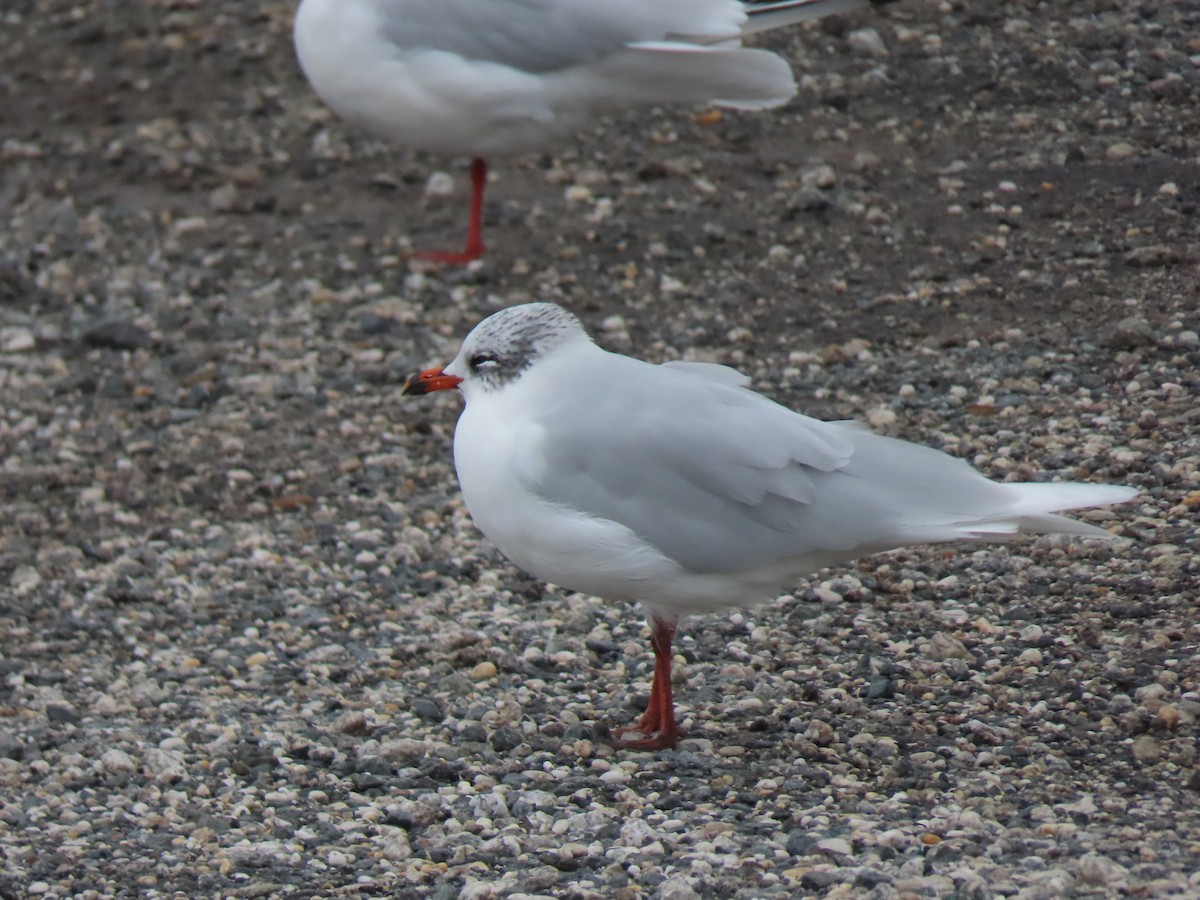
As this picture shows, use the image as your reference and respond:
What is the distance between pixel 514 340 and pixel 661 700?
0.93 metres

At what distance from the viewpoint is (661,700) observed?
3936 mm

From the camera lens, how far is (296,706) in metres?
4.46

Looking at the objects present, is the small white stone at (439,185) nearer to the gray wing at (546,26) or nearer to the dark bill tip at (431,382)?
the gray wing at (546,26)

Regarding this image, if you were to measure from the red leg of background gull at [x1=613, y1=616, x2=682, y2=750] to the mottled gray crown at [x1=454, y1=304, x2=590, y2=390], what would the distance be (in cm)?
69

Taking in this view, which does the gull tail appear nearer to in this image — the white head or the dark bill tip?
the white head

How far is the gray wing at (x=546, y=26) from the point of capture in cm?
614

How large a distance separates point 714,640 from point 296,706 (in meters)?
1.17

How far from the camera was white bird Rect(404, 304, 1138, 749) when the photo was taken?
3652mm

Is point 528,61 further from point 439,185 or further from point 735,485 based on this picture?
point 735,485

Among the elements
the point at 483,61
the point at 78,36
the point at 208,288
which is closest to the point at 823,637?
the point at 483,61

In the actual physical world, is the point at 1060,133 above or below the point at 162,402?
above

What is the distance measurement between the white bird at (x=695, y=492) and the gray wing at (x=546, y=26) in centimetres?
274

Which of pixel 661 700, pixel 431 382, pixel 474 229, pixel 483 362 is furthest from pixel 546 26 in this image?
pixel 661 700

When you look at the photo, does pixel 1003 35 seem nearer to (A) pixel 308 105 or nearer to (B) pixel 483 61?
(B) pixel 483 61
